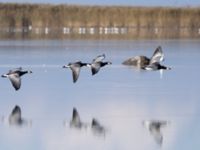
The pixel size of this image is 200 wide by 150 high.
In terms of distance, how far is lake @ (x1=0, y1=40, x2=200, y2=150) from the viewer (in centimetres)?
1239

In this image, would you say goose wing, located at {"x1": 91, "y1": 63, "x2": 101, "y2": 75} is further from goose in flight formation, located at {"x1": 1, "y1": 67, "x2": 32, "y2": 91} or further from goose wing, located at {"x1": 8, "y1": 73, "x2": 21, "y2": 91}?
goose wing, located at {"x1": 8, "y1": 73, "x2": 21, "y2": 91}

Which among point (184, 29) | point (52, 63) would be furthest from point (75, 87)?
point (184, 29)

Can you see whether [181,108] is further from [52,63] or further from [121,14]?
[121,14]

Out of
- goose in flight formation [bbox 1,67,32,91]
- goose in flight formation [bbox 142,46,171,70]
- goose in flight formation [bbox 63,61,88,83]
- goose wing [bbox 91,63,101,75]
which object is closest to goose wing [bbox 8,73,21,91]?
goose in flight formation [bbox 1,67,32,91]

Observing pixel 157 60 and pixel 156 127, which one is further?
pixel 157 60

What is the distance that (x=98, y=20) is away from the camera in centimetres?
4828

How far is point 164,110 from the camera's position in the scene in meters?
14.5

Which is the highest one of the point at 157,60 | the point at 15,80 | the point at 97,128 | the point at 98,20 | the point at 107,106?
the point at 98,20

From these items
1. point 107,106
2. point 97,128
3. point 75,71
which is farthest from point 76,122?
point 75,71

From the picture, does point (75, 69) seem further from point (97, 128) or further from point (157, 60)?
point (97, 128)

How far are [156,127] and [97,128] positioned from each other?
2.51 ft

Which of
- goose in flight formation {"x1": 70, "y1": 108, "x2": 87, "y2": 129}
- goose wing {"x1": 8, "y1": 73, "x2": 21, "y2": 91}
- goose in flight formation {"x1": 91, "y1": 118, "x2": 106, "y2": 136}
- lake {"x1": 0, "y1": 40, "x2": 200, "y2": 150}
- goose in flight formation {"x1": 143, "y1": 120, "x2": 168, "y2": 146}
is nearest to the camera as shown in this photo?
lake {"x1": 0, "y1": 40, "x2": 200, "y2": 150}

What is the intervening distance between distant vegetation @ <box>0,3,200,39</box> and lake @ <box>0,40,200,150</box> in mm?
23694

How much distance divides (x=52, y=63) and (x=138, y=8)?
2168 cm
